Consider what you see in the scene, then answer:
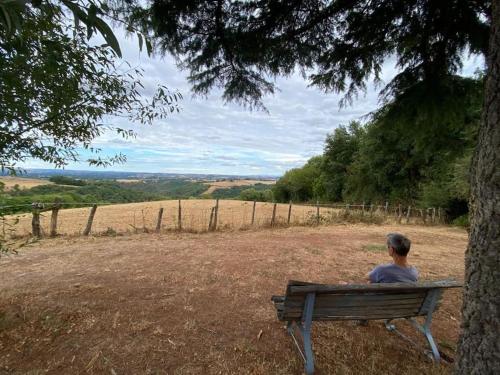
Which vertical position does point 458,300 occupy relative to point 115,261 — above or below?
above

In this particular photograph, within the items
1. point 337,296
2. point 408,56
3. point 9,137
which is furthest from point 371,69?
point 9,137

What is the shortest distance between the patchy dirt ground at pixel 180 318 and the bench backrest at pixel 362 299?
0.47 metres

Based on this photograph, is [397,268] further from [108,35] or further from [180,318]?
[108,35]

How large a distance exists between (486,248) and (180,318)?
306 cm

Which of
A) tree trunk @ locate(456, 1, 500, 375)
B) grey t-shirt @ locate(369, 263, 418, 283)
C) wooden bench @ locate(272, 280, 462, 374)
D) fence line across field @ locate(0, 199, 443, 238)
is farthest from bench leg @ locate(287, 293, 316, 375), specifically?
fence line across field @ locate(0, 199, 443, 238)

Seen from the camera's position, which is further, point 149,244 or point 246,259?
point 149,244

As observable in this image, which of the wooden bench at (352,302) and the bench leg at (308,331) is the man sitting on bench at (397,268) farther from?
the bench leg at (308,331)

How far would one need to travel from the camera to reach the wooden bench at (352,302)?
86.4 inches

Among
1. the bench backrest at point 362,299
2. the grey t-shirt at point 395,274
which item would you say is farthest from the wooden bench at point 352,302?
the grey t-shirt at point 395,274

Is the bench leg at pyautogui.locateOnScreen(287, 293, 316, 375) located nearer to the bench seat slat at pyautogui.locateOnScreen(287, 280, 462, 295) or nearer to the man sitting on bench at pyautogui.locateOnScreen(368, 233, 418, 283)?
the bench seat slat at pyautogui.locateOnScreen(287, 280, 462, 295)

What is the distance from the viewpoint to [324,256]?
630 cm

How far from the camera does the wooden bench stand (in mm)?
2193

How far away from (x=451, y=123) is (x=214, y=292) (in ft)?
13.3

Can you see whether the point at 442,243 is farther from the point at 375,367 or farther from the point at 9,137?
the point at 9,137
